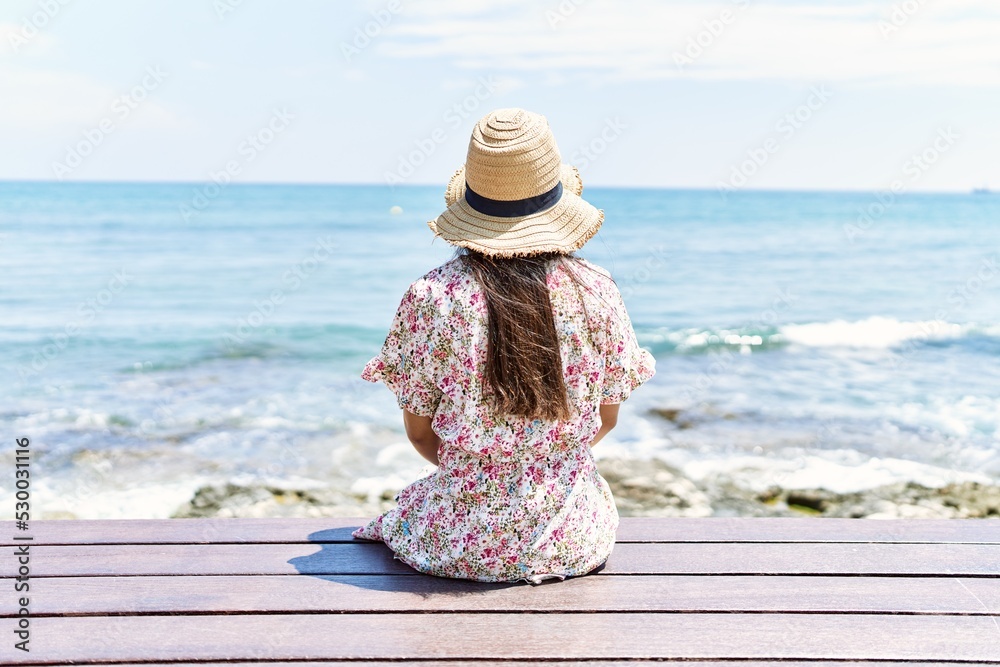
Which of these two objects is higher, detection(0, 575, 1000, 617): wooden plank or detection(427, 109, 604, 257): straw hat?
detection(427, 109, 604, 257): straw hat

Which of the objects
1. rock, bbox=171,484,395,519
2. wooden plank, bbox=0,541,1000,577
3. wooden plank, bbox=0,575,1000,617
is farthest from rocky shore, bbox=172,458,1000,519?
wooden plank, bbox=0,575,1000,617

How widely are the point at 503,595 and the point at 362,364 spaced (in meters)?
8.08

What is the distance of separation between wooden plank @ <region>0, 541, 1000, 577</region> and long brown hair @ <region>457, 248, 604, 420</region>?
64 cm

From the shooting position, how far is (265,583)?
2451mm

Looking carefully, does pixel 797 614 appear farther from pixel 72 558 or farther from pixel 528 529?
pixel 72 558

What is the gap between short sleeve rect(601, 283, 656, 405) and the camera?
2324 millimetres

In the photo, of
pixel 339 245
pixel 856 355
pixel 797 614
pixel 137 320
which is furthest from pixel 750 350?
pixel 339 245

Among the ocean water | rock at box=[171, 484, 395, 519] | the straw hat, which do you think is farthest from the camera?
the ocean water

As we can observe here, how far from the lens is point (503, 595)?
238 centimetres

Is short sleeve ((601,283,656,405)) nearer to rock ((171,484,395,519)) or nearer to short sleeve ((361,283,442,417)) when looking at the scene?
short sleeve ((361,283,442,417))

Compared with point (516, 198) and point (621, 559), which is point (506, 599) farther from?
point (516, 198)

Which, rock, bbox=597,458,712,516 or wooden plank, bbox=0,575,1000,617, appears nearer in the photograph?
wooden plank, bbox=0,575,1000,617

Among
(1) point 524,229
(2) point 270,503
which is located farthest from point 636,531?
(2) point 270,503

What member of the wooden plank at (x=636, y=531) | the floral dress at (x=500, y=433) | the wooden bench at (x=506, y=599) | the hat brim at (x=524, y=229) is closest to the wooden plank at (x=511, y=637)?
the wooden bench at (x=506, y=599)
